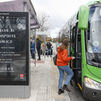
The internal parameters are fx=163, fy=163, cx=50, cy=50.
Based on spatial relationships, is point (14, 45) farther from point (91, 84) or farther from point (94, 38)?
point (91, 84)

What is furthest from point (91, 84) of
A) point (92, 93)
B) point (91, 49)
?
point (91, 49)

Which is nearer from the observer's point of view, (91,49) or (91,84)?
(91,84)

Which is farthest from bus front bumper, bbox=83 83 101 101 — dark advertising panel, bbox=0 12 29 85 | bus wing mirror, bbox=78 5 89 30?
dark advertising panel, bbox=0 12 29 85

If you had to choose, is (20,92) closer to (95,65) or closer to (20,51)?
(20,51)

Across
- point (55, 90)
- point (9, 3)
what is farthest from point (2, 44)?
point (55, 90)

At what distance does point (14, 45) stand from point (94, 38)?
7.30 feet

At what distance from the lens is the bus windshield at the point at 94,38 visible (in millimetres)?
4281

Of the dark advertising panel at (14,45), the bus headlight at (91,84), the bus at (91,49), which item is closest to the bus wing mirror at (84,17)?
the bus at (91,49)

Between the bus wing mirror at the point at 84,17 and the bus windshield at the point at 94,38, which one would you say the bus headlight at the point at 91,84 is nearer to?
the bus windshield at the point at 94,38

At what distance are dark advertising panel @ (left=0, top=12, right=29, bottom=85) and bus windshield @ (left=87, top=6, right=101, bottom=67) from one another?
5.73 ft

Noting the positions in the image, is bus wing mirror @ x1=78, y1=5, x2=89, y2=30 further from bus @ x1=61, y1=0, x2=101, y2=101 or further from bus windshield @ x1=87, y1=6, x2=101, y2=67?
bus windshield @ x1=87, y1=6, x2=101, y2=67

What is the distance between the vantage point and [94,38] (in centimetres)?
433

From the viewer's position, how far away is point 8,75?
15.4 ft

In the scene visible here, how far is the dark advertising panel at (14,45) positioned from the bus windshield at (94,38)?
1746mm
